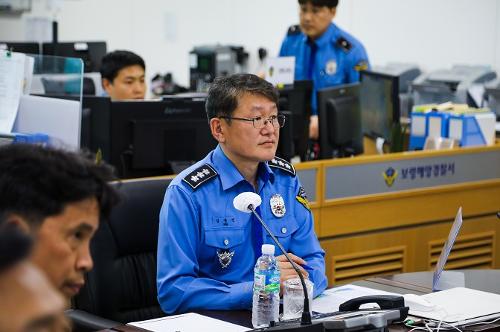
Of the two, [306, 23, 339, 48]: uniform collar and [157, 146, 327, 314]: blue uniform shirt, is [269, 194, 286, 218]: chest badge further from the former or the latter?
[306, 23, 339, 48]: uniform collar

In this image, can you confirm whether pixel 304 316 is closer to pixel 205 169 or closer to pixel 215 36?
pixel 205 169

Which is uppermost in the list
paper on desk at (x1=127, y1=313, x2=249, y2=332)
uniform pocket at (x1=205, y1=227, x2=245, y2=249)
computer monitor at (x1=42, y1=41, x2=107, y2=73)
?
computer monitor at (x1=42, y1=41, x2=107, y2=73)

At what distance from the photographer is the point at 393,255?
402 centimetres

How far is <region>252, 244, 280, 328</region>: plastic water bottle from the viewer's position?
6.56ft

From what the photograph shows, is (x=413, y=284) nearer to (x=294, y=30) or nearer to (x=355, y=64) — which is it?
(x=355, y=64)

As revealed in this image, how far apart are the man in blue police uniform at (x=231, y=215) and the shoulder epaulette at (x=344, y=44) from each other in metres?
2.86

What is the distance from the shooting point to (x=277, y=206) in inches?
95.0

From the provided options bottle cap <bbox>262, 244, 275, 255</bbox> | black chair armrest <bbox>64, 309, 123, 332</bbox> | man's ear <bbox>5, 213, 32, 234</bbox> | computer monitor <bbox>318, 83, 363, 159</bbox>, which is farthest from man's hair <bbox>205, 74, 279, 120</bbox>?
computer monitor <bbox>318, 83, 363, 159</bbox>

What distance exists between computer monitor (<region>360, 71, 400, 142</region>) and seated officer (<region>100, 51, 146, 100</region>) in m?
1.18

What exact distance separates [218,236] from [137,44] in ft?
27.6

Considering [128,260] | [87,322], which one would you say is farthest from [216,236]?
[87,322]

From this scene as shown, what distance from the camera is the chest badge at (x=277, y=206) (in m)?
2.40

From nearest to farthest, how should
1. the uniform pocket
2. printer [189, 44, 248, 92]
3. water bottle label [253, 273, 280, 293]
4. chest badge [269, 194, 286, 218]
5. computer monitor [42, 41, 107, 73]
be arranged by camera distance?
water bottle label [253, 273, 280, 293]
the uniform pocket
chest badge [269, 194, 286, 218]
computer monitor [42, 41, 107, 73]
printer [189, 44, 248, 92]

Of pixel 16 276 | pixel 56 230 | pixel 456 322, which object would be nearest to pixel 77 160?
pixel 56 230
